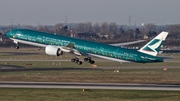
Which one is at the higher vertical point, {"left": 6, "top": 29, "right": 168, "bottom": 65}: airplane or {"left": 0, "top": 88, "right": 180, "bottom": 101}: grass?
{"left": 6, "top": 29, "right": 168, "bottom": 65}: airplane

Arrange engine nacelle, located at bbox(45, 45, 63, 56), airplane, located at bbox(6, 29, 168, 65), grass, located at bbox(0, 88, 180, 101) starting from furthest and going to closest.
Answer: airplane, located at bbox(6, 29, 168, 65) < engine nacelle, located at bbox(45, 45, 63, 56) < grass, located at bbox(0, 88, 180, 101)

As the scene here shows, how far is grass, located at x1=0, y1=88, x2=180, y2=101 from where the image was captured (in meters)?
62.8

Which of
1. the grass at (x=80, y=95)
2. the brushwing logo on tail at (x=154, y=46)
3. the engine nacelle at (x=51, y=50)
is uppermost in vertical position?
the brushwing logo on tail at (x=154, y=46)

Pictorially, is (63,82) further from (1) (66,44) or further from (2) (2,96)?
(2) (2,96)

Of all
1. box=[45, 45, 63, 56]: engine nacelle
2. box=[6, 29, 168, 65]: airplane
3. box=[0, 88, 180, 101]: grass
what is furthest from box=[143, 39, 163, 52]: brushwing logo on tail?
box=[0, 88, 180, 101]: grass

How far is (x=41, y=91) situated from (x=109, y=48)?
69.9 feet

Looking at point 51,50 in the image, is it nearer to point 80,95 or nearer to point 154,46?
point 154,46

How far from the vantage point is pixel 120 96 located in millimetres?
65375

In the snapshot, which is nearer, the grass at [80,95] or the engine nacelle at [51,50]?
the grass at [80,95]

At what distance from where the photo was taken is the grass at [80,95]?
206 feet

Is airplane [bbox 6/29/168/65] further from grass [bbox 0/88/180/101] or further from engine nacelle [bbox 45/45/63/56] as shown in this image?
grass [bbox 0/88/180/101]

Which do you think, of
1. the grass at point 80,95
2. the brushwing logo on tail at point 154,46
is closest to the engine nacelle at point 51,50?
the brushwing logo on tail at point 154,46

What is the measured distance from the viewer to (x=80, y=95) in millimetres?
65938

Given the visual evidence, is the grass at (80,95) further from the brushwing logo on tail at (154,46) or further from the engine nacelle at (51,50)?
the brushwing logo on tail at (154,46)
